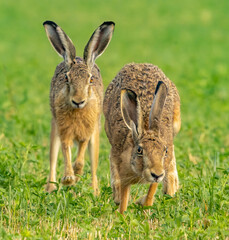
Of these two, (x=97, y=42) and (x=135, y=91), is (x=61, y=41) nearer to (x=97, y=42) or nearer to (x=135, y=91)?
(x=97, y=42)

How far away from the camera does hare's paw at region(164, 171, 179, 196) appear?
6.81 meters

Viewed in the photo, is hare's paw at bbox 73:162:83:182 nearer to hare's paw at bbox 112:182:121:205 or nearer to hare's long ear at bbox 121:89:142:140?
hare's paw at bbox 112:182:121:205

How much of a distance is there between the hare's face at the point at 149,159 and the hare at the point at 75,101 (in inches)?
54.7

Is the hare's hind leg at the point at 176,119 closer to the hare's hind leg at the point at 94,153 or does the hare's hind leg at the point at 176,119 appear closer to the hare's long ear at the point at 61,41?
the hare's hind leg at the point at 94,153

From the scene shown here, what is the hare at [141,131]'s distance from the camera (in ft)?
19.5

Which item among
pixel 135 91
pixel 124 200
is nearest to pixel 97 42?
pixel 135 91

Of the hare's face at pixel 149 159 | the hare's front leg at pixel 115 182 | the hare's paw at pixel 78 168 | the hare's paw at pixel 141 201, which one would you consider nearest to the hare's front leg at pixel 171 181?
the hare's paw at pixel 141 201

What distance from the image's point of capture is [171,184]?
6.82 meters

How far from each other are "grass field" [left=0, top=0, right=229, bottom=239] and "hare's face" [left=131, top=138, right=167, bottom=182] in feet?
1.23

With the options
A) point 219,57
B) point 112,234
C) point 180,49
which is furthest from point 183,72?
point 112,234

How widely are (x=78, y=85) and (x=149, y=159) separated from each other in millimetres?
1791

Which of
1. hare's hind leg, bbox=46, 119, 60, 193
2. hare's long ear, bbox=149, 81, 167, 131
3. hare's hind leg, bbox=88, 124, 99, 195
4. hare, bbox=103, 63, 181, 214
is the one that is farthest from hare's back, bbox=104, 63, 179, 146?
hare's hind leg, bbox=46, 119, 60, 193

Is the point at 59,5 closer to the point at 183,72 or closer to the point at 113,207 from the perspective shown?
the point at 183,72

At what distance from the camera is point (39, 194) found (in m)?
6.16
